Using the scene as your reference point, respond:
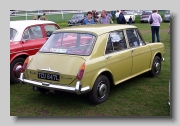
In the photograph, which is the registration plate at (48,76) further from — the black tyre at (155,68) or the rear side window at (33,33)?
the black tyre at (155,68)

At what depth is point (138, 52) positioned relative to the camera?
6.20 meters

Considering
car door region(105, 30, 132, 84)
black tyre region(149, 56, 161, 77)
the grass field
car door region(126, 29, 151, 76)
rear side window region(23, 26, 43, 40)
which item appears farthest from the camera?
rear side window region(23, 26, 43, 40)

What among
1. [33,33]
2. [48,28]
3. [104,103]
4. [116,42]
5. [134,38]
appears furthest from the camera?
[48,28]

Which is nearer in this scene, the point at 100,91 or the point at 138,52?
the point at 100,91

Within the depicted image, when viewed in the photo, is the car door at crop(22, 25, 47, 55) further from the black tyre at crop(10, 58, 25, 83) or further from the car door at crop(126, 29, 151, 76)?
the car door at crop(126, 29, 151, 76)

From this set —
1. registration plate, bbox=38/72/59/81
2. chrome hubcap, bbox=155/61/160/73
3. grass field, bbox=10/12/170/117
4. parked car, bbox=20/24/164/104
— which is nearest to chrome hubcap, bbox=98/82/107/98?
parked car, bbox=20/24/164/104

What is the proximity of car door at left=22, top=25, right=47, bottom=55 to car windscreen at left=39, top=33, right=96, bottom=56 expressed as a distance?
5.21ft

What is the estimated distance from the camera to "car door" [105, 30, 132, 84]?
17.7 ft

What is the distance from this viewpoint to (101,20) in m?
10.2

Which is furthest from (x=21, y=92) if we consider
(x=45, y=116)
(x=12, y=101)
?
(x=45, y=116)

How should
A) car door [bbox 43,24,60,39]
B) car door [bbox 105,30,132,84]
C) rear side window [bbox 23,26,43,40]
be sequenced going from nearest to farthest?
car door [bbox 105,30,132,84]
rear side window [bbox 23,26,43,40]
car door [bbox 43,24,60,39]

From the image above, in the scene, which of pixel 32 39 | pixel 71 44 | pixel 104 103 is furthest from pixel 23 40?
pixel 104 103

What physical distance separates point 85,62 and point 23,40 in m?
2.95

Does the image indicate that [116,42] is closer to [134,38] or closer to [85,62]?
Result: [134,38]
